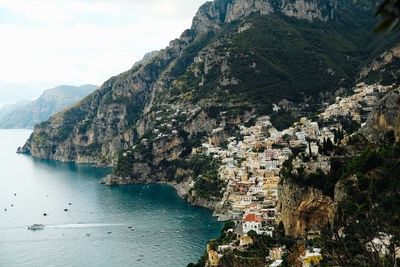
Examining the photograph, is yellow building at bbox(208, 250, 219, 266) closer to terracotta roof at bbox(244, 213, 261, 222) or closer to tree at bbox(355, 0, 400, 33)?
terracotta roof at bbox(244, 213, 261, 222)

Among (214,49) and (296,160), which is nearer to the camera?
(296,160)

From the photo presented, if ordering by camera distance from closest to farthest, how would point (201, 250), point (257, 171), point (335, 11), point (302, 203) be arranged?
point (302, 203) → point (201, 250) → point (257, 171) → point (335, 11)

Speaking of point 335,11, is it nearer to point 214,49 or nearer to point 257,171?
point 214,49

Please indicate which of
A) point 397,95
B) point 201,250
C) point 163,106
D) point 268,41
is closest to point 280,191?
point 201,250

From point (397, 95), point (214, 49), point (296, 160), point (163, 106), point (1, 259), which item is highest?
point (214, 49)

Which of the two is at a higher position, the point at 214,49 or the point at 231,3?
the point at 231,3

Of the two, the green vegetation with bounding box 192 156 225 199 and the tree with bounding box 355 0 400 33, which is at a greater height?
the tree with bounding box 355 0 400 33

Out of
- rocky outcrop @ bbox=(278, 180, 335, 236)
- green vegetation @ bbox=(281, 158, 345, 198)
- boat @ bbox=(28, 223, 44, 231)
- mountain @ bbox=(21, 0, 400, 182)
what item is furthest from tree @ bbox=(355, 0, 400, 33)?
mountain @ bbox=(21, 0, 400, 182)
